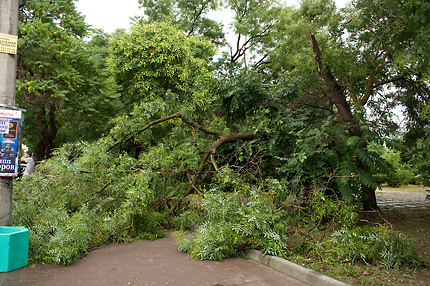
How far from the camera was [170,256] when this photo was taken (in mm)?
6109

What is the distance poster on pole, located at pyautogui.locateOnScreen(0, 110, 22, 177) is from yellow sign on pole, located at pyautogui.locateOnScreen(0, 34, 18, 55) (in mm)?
986

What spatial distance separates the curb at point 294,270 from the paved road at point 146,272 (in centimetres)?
9

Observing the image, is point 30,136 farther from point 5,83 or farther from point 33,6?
point 5,83

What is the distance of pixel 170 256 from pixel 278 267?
199 centimetres

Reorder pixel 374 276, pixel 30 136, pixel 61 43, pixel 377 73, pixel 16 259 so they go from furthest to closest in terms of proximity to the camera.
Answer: pixel 30 136 → pixel 61 43 → pixel 377 73 → pixel 16 259 → pixel 374 276

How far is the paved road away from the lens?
4.75 m

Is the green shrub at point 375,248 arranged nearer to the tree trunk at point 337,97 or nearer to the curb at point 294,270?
the curb at point 294,270

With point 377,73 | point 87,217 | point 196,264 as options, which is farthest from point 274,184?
point 377,73

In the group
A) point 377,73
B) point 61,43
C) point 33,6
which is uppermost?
point 33,6

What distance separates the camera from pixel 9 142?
17.6 ft

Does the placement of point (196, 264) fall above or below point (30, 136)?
below

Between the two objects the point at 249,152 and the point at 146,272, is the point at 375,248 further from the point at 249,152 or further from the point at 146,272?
the point at 249,152

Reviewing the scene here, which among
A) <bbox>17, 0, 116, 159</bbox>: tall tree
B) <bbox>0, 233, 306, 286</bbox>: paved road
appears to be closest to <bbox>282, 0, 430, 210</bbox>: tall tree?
<bbox>0, 233, 306, 286</bbox>: paved road

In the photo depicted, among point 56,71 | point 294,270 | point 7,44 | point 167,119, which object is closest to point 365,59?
point 167,119
